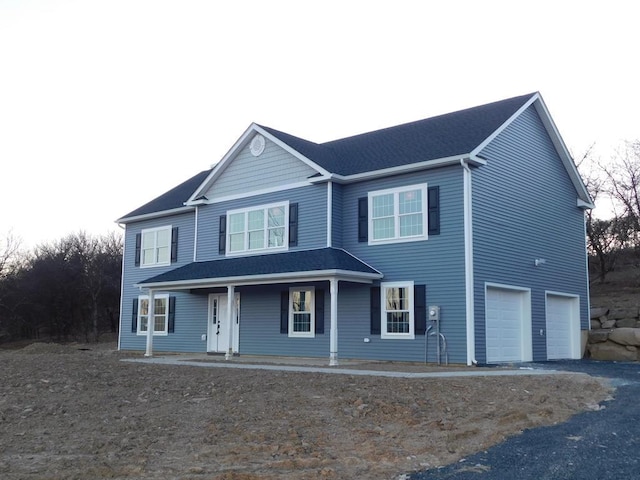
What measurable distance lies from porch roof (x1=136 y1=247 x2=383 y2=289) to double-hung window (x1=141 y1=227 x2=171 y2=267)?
2.44 meters

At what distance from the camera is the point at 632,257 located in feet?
97.9

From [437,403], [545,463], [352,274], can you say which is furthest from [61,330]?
[545,463]

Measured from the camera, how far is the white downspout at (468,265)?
1548cm

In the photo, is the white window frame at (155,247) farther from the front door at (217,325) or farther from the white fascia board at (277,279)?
the white fascia board at (277,279)

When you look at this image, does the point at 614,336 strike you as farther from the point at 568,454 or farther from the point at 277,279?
the point at 568,454

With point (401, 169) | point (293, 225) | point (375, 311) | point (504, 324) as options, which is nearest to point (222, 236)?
point (293, 225)

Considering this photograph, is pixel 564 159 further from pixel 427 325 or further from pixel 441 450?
pixel 441 450

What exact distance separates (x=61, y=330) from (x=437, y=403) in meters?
37.0

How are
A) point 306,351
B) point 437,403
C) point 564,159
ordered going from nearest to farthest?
point 437,403 → point 306,351 → point 564,159

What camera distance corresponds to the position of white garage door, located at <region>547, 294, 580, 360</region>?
19.2 meters

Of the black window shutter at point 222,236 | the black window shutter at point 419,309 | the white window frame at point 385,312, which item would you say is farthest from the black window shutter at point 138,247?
the black window shutter at point 419,309

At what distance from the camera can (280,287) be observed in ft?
63.3

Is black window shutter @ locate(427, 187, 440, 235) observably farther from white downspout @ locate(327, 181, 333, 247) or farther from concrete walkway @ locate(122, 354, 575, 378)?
concrete walkway @ locate(122, 354, 575, 378)

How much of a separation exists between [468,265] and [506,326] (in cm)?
271
